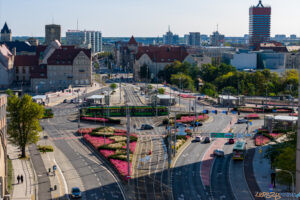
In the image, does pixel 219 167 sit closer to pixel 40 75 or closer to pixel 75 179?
pixel 75 179

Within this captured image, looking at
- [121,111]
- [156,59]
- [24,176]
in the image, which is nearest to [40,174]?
[24,176]

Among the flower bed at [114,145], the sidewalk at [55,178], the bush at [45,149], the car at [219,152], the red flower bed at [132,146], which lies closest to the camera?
the sidewalk at [55,178]

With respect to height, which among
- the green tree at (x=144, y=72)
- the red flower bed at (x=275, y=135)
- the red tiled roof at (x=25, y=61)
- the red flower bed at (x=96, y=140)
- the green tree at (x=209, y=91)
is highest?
the red tiled roof at (x=25, y=61)

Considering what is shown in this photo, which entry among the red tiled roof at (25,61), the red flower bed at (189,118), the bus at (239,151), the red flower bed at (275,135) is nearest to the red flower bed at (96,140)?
the bus at (239,151)

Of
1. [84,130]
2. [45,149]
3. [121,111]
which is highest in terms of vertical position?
[121,111]

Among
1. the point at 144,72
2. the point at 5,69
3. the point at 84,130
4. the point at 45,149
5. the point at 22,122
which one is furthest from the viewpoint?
the point at 144,72

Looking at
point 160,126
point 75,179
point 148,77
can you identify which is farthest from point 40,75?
point 75,179

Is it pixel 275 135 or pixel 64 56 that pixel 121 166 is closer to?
pixel 275 135

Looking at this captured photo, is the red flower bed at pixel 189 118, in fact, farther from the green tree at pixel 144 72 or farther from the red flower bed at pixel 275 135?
the green tree at pixel 144 72

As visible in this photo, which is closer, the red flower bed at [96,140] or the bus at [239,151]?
the bus at [239,151]
